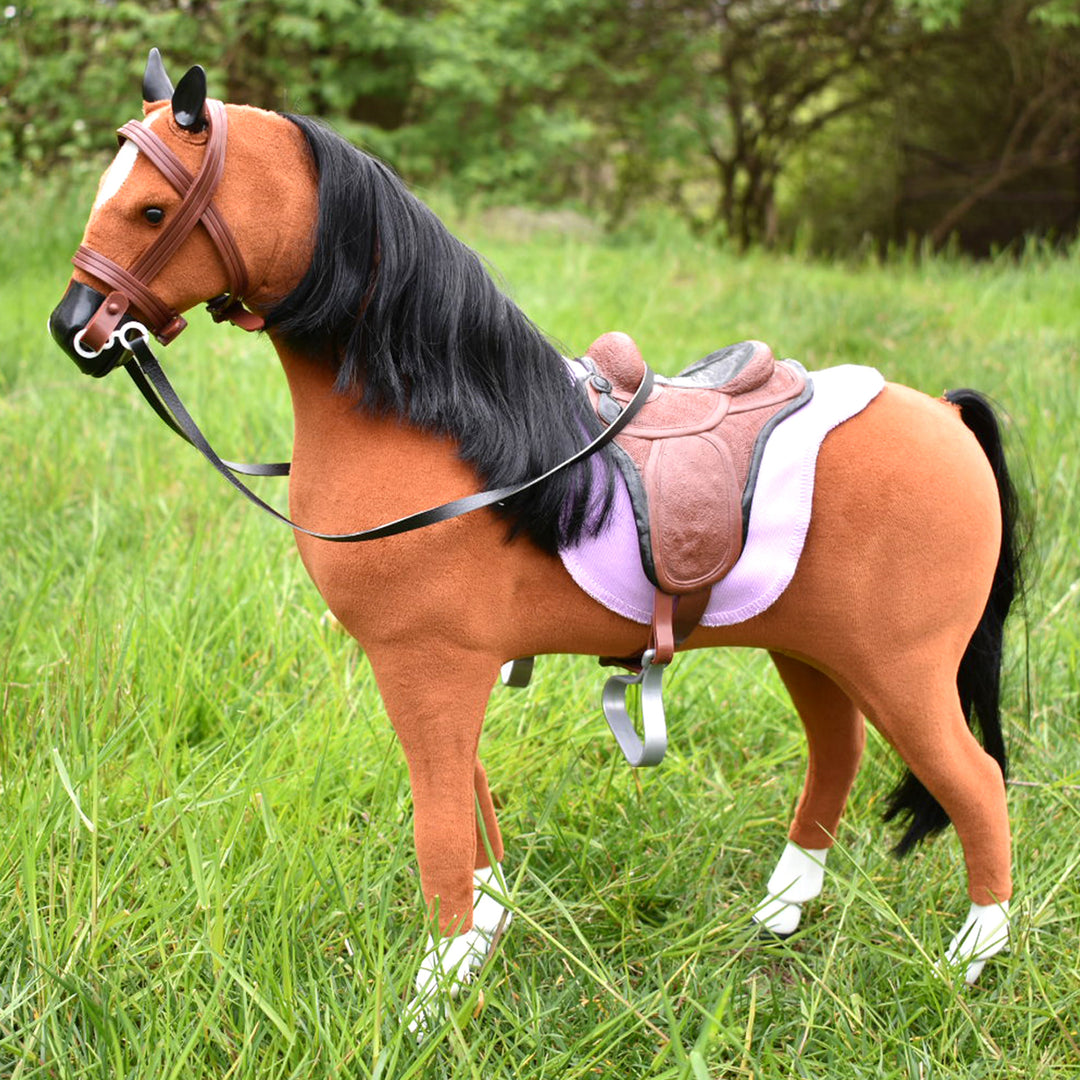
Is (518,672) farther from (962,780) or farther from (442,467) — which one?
(962,780)

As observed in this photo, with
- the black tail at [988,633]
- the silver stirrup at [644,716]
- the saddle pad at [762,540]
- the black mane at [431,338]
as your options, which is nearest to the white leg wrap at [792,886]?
the black tail at [988,633]

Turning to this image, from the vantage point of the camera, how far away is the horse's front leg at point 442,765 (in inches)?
54.7

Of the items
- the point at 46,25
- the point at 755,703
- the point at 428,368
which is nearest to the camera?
the point at 428,368

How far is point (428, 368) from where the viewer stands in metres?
1.35

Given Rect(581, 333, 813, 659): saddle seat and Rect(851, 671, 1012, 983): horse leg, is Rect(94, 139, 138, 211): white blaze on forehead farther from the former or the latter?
Rect(851, 671, 1012, 983): horse leg

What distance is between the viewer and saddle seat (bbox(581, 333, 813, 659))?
1.39m

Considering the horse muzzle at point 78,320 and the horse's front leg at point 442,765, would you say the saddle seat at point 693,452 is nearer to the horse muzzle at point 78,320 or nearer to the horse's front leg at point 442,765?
the horse's front leg at point 442,765

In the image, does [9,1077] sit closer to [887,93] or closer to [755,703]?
[755,703]

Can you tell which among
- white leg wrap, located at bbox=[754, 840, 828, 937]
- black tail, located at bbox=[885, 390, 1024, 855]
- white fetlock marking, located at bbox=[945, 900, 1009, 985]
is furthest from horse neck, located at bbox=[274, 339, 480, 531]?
white fetlock marking, located at bbox=[945, 900, 1009, 985]

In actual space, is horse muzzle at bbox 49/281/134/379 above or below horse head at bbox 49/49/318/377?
below

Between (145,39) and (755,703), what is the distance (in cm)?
588

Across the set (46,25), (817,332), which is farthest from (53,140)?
(817,332)

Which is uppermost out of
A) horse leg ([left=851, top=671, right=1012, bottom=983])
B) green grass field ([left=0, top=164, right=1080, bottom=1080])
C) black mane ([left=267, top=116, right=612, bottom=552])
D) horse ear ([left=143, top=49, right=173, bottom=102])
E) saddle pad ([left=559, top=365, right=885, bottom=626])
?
horse ear ([left=143, top=49, right=173, bottom=102])

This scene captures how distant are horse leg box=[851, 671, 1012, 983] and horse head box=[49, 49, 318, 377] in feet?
3.37
